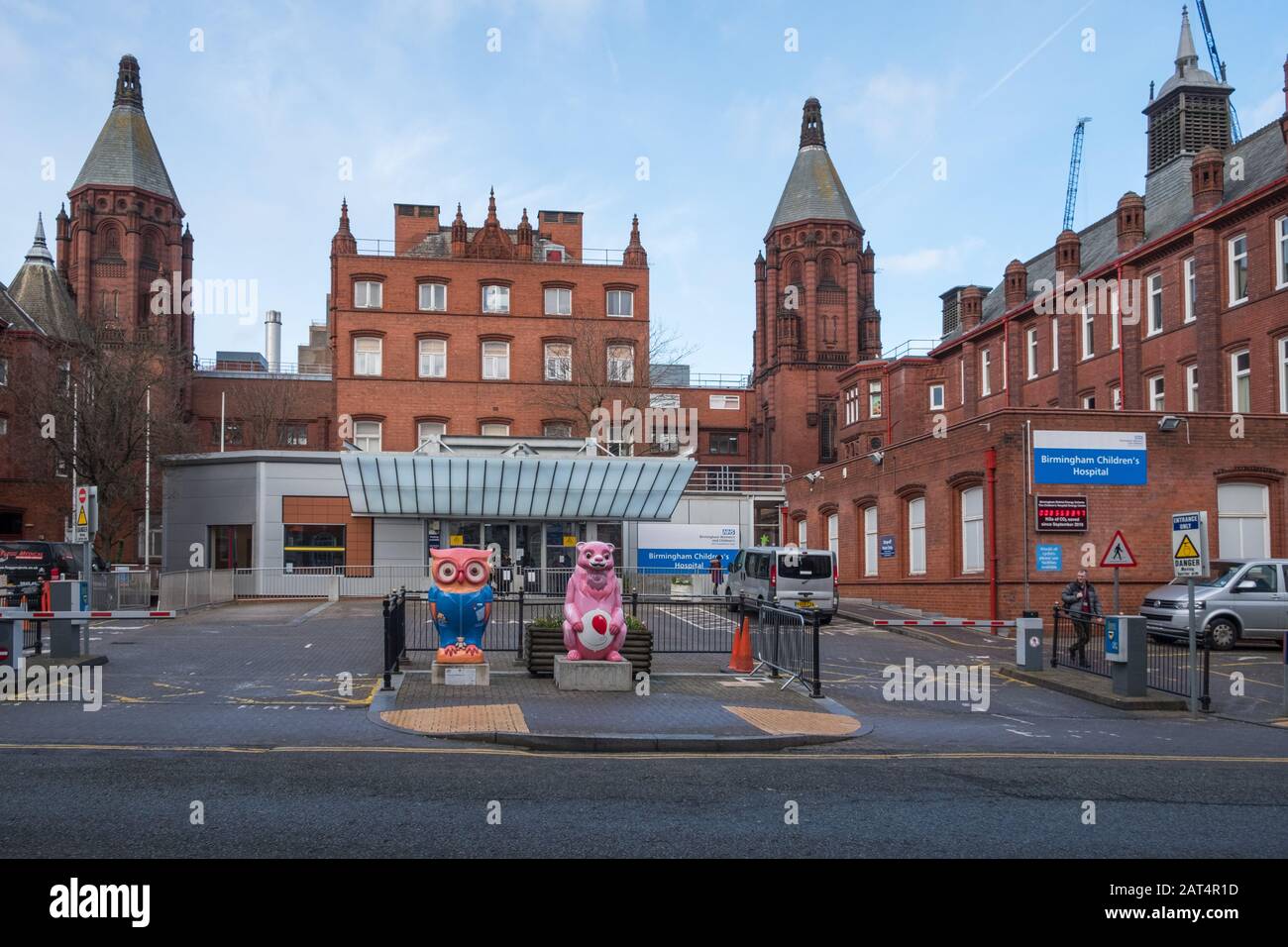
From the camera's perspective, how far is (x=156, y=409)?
4669 cm

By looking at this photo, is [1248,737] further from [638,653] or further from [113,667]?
[113,667]

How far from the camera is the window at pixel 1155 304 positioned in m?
37.5

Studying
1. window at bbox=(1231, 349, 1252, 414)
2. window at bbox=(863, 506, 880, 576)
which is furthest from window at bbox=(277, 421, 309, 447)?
window at bbox=(1231, 349, 1252, 414)

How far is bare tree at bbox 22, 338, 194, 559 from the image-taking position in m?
42.3

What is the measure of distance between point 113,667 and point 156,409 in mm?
31844

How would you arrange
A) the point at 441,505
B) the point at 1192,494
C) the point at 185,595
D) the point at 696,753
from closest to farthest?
the point at 696,753, the point at 1192,494, the point at 185,595, the point at 441,505

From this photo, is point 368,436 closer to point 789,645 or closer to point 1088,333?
point 1088,333

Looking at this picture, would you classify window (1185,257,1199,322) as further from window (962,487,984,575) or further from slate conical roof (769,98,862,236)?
slate conical roof (769,98,862,236)

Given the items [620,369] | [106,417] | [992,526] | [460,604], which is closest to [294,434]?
[106,417]

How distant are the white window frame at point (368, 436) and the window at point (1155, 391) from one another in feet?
104

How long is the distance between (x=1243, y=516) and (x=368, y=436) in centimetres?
3618

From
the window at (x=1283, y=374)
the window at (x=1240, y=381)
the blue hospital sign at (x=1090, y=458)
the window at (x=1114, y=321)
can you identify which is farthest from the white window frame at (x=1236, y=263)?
the blue hospital sign at (x=1090, y=458)

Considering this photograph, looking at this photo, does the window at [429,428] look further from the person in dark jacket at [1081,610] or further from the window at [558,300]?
the person in dark jacket at [1081,610]
